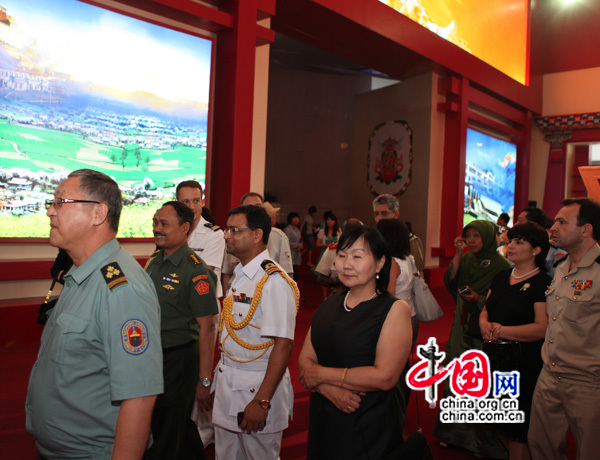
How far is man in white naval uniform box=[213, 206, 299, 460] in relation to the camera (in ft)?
6.58

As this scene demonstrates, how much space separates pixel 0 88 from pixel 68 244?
363 centimetres

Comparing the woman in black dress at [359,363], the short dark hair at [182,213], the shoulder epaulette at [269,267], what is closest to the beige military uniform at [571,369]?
the woman in black dress at [359,363]

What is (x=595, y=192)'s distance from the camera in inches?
144

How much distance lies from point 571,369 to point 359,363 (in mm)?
1167

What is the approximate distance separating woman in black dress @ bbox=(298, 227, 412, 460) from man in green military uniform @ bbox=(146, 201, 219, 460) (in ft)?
2.17

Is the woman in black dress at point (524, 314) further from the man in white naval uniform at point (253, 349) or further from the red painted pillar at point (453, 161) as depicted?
the red painted pillar at point (453, 161)

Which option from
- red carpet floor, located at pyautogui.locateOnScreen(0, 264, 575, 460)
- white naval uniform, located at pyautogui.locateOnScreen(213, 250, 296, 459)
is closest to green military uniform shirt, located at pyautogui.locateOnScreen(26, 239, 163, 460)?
white naval uniform, located at pyautogui.locateOnScreen(213, 250, 296, 459)

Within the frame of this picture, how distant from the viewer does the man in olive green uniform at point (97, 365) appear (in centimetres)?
123

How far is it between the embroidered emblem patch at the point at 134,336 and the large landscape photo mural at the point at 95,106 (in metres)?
3.70

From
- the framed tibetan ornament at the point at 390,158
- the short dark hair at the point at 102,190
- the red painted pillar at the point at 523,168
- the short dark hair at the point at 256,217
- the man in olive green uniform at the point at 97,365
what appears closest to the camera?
the man in olive green uniform at the point at 97,365

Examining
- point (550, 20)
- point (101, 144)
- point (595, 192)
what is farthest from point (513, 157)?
point (101, 144)

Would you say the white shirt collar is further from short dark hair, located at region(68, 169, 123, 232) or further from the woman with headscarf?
the woman with headscarf

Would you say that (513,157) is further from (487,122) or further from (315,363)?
(315,363)

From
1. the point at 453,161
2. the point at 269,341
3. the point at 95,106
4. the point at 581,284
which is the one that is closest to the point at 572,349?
the point at 581,284
